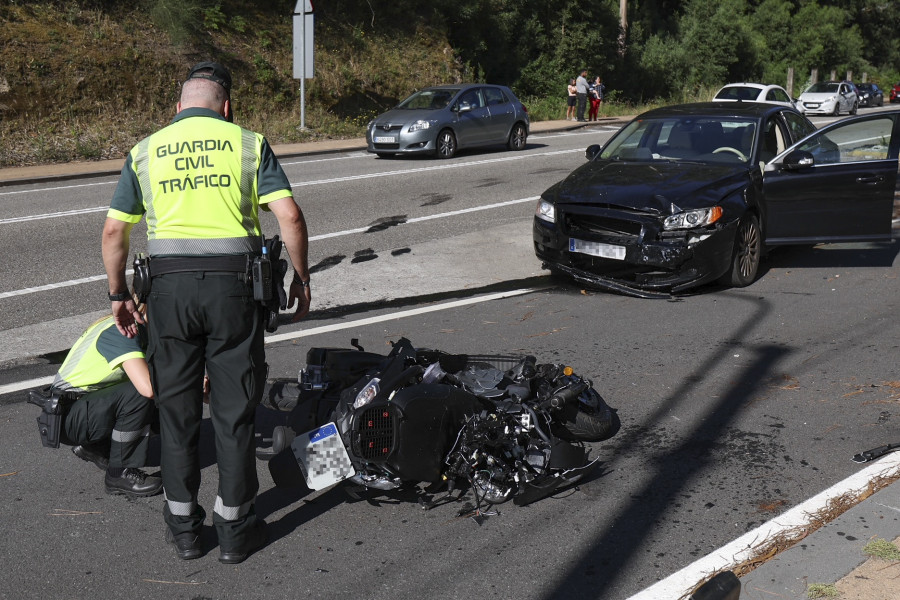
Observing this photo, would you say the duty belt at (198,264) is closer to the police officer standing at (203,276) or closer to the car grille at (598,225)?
the police officer standing at (203,276)

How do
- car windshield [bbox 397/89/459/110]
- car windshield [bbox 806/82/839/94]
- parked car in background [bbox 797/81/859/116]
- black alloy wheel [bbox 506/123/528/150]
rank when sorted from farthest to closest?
car windshield [bbox 806/82/839/94]
parked car in background [bbox 797/81/859/116]
black alloy wheel [bbox 506/123/528/150]
car windshield [bbox 397/89/459/110]

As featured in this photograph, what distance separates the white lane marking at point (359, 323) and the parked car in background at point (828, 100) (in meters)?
36.9

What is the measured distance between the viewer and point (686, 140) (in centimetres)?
962

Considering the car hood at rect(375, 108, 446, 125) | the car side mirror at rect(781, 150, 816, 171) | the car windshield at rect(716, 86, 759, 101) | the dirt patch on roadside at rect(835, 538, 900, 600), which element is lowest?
the dirt patch on roadside at rect(835, 538, 900, 600)

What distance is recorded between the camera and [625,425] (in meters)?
5.39

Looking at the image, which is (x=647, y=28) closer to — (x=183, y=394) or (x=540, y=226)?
(x=540, y=226)

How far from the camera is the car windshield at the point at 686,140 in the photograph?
Result: 30.7 feet

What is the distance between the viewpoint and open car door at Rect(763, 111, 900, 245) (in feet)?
29.4

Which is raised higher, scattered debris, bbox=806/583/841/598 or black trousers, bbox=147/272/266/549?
black trousers, bbox=147/272/266/549

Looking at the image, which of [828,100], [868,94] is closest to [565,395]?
[828,100]

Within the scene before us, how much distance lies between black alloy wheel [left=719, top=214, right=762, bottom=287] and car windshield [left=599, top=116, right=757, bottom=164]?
757 millimetres

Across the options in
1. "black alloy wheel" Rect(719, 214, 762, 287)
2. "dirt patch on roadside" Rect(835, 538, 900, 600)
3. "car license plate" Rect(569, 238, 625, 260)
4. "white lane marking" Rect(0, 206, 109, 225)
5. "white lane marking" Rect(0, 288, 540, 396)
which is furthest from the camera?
"white lane marking" Rect(0, 206, 109, 225)

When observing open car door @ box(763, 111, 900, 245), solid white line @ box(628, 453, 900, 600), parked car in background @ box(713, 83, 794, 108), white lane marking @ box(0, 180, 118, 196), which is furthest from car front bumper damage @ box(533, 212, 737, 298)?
parked car in background @ box(713, 83, 794, 108)

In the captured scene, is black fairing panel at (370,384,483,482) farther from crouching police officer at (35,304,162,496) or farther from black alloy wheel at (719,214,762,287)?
black alloy wheel at (719,214,762,287)
